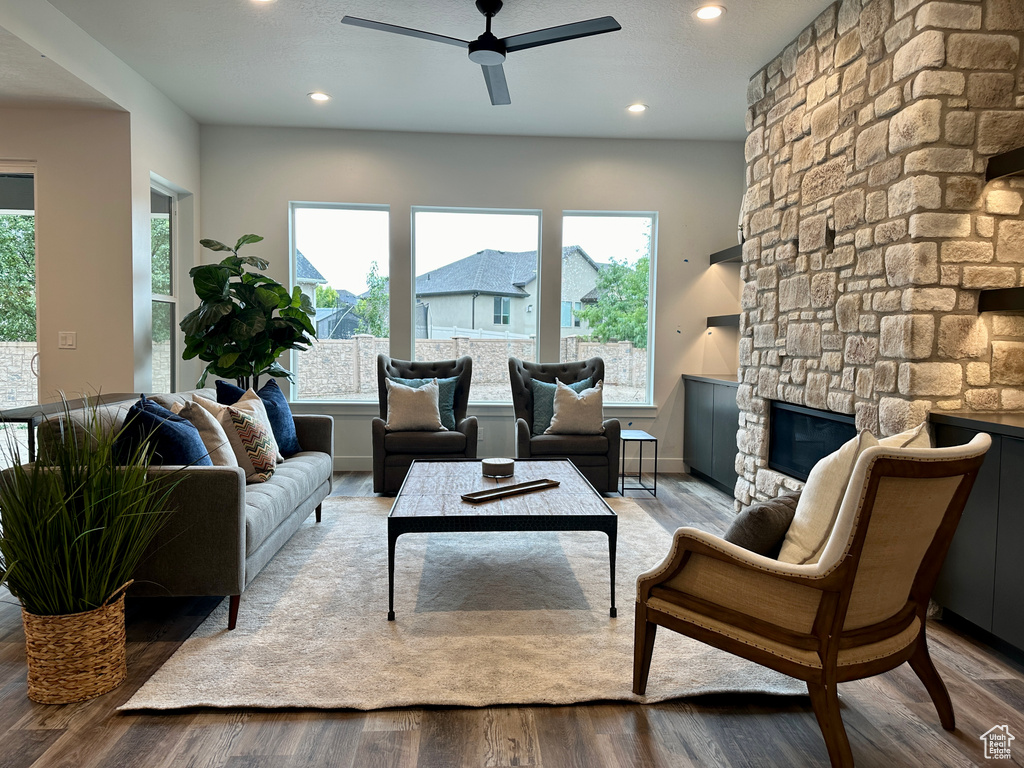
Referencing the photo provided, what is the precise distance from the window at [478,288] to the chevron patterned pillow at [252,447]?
279cm

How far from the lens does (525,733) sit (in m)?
1.99

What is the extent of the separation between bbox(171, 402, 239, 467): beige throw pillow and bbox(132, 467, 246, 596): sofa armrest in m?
0.41

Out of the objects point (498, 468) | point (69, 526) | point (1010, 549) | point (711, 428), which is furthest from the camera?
point (711, 428)

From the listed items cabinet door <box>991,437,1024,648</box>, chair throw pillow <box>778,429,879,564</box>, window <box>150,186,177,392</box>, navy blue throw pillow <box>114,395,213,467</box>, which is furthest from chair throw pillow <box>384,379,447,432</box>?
cabinet door <box>991,437,1024,648</box>

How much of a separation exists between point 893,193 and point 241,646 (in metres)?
3.28

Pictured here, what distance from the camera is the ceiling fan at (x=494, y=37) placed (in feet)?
10.3

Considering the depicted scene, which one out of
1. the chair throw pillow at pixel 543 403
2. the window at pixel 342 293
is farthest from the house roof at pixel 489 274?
the chair throw pillow at pixel 543 403

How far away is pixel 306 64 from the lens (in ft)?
14.4

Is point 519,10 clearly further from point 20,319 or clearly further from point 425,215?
point 20,319

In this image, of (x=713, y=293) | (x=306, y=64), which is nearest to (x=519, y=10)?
(x=306, y=64)

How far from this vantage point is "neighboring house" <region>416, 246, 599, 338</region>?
6.16m

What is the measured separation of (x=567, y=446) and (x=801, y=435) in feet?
5.33

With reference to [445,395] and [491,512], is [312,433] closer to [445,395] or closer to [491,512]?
[445,395]

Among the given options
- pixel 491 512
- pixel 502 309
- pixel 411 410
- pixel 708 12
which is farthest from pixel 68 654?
pixel 502 309
